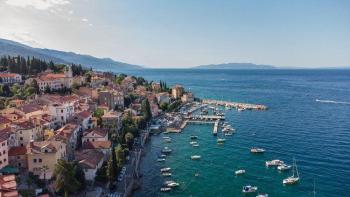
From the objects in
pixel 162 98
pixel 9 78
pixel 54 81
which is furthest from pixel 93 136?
pixel 162 98

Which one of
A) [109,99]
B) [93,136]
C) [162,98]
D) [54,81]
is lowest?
[93,136]

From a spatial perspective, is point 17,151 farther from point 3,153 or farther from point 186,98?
point 186,98

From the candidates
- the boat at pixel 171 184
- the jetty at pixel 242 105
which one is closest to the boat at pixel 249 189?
the boat at pixel 171 184

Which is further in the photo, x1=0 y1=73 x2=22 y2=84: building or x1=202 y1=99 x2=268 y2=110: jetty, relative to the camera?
x1=202 y1=99 x2=268 y2=110: jetty

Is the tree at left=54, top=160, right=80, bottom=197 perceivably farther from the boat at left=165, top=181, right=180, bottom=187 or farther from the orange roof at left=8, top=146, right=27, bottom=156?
the boat at left=165, top=181, right=180, bottom=187

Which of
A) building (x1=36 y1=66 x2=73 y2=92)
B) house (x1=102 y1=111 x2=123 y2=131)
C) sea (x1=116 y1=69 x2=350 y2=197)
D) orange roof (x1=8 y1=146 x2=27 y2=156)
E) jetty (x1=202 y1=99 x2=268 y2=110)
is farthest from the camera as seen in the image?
jetty (x1=202 y1=99 x2=268 y2=110)

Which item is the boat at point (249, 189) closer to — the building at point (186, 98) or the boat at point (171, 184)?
the boat at point (171, 184)

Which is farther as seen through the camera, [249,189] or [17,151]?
[249,189]

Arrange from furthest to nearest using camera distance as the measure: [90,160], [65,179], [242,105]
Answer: [242,105], [90,160], [65,179]

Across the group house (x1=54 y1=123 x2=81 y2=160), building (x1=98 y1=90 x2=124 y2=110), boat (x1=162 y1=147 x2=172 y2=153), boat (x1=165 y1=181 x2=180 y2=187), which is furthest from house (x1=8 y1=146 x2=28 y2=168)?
building (x1=98 y1=90 x2=124 y2=110)
